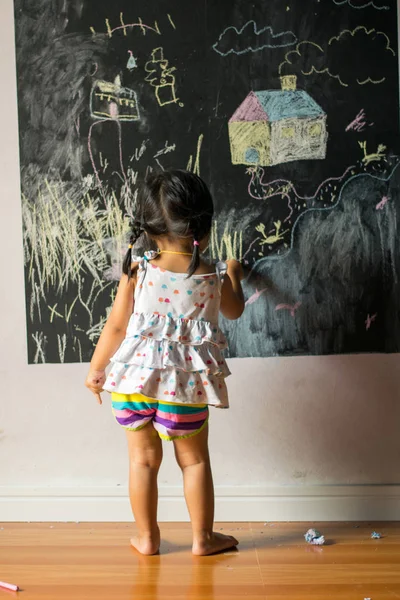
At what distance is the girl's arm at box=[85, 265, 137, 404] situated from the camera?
1.90 m

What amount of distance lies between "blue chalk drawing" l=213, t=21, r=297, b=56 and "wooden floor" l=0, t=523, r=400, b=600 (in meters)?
1.45

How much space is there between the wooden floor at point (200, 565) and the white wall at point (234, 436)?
7cm

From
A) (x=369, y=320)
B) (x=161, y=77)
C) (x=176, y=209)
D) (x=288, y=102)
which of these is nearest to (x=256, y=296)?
(x=369, y=320)

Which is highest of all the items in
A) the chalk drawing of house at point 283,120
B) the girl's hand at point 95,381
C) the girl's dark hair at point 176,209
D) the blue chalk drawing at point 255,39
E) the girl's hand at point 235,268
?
the blue chalk drawing at point 255,39

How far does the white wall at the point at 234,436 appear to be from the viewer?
2107 millimetres

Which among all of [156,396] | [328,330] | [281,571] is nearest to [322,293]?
[328,330]

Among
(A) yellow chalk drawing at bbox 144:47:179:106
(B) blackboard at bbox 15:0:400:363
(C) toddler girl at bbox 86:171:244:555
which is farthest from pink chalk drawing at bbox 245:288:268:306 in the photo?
(A) yellow chalk drawing at bbox 144:47:179:106

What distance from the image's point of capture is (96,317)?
2137mm

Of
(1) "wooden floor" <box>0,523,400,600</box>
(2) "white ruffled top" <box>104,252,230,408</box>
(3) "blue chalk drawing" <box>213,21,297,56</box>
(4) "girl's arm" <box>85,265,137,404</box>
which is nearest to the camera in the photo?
(1) "wooden floor" <box>0,523,400,600</box>

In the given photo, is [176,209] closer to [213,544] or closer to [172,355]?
[172,355]

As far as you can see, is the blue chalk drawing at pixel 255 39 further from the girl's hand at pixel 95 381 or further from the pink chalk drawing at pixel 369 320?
the girl's hand at pixel 95 381

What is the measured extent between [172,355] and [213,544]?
53cm

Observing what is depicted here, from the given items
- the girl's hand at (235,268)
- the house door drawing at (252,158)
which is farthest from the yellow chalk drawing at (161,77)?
the girl's hand at (235,268)

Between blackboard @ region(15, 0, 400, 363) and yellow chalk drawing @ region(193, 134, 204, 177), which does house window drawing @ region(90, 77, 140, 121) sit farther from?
yellow chalk drawing @ region(193, 134, 204, 177)
